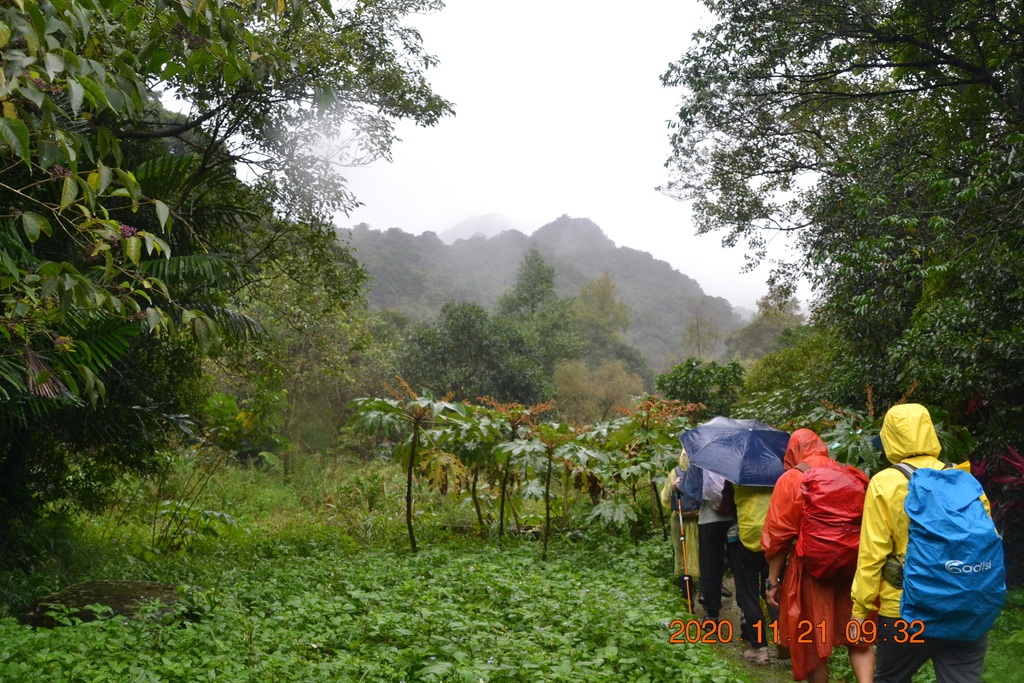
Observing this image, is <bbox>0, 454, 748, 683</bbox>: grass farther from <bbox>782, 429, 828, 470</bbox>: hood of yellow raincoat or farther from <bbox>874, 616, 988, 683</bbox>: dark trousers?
<bbox>782, 429, 828, 470</bbox>: hood of yellow raincoat

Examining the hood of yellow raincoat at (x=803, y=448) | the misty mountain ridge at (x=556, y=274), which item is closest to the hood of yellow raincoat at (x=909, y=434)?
the hood of yellow raincoat at (x=803, y=448)

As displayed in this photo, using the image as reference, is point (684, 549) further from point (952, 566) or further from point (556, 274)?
point (556, 274)

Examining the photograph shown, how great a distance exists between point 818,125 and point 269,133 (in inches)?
446

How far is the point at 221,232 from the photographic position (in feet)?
23.4

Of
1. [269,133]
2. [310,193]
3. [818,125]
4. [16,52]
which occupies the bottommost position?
[16,52]

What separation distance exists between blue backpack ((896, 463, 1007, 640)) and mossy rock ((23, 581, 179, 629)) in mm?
4216

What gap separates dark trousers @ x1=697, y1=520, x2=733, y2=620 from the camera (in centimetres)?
507

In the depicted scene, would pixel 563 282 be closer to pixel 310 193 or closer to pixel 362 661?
pixel 310 193

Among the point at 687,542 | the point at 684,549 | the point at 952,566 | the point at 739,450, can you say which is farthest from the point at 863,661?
the point at 687,542

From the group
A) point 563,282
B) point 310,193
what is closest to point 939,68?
point 310,193

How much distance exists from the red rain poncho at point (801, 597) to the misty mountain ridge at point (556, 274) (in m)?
41.0

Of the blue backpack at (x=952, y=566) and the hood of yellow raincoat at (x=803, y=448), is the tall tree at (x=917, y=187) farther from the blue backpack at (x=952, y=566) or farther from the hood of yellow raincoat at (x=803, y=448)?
the blue backpack at (x=952, y=566)

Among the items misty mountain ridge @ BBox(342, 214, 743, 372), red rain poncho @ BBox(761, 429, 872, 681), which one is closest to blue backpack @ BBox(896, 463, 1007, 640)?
red rain poncho @ BBox(761, 429, 872, 681)
